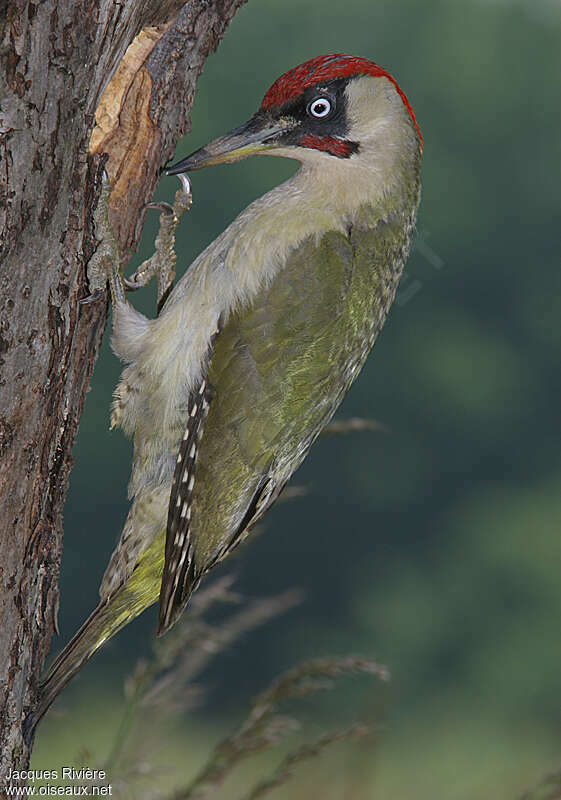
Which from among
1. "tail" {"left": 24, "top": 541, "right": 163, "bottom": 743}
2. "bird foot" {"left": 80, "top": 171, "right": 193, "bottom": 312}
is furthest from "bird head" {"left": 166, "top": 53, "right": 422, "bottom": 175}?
"tail" {"left": 24, "top": 541, "right": 163, "bottom": 743}

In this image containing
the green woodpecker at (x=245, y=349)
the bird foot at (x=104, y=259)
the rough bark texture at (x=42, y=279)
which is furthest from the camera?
the green woodpecker at (x=245, y=349)

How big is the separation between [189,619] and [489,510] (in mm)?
4166

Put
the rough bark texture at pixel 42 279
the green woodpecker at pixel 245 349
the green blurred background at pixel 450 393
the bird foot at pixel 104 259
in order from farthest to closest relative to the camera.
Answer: the green blurred background at pixel 450 393, the green woodpecker at pixel 245 349, the bird foot at pixel 104 259, the rough bark texture at pixel 42 279

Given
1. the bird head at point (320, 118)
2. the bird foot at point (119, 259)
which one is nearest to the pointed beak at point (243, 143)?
the bird head at point (320, 118)

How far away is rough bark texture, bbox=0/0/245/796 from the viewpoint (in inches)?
48.3

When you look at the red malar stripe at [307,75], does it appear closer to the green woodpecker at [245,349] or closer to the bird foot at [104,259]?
the green woodpecker at [245,349]

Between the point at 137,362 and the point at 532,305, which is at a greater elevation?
the point at 137,362

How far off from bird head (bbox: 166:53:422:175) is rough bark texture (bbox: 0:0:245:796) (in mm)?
239

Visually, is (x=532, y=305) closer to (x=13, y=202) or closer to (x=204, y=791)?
(x=204, y=791)

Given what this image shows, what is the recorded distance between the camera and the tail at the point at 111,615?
1.60 metres

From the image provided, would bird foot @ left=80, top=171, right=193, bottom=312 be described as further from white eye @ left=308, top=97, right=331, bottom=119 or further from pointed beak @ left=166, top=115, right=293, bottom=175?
white eye @ left=308, top=97, right=331, bottom=119

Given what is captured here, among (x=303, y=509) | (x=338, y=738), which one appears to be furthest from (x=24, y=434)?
(x=303, y=509)

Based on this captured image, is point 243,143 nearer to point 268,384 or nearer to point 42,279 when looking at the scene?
point 268,384

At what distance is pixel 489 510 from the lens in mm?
5793
